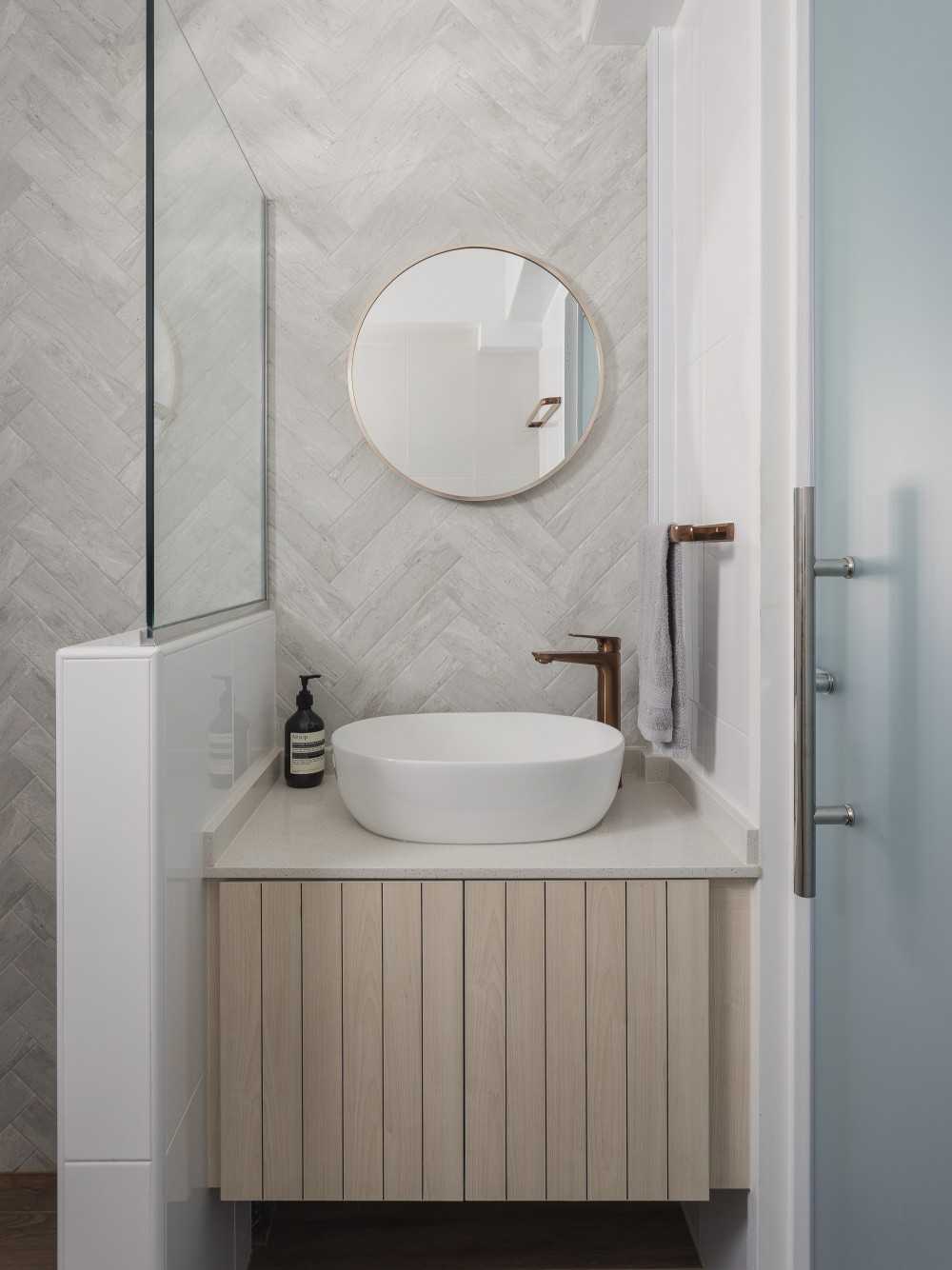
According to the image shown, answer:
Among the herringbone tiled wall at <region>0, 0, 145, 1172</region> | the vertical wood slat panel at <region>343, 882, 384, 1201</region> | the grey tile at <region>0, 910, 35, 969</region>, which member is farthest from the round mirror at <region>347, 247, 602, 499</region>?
the grey tile at <region>0, 910, 35, 969</region>

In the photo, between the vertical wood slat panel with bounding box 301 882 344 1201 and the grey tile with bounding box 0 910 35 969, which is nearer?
the vertical wood slat panel with bounding box 301 882 344 1201

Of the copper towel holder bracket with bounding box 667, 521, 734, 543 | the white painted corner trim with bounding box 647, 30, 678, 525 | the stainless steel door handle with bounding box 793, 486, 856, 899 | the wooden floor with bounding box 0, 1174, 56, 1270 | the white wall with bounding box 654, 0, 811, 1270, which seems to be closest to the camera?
Answer: the stainless steel door handle with bounding box 793, 486, 856, 899

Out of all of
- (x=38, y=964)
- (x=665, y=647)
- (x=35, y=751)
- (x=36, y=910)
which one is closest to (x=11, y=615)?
(x=35, y=751)

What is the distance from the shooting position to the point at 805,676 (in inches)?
42.9

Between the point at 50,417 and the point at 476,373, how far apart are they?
859 mm

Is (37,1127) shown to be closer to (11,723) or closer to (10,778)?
(10,778)

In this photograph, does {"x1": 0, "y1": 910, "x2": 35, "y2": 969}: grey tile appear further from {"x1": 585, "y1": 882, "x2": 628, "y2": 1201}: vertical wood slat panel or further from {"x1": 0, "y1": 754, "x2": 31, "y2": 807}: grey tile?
{"x1": 585, "y1": 882, "x2": 628, "y2": 1201}: vertical wood slat panel

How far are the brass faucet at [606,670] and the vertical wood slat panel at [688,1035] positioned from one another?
19.1 inches

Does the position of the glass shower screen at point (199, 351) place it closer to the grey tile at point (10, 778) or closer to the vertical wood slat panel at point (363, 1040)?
the vertical wood slat panel at point (363, 1040)

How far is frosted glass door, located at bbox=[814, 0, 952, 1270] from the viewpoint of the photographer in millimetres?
919

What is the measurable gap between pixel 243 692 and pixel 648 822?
2.41 ft

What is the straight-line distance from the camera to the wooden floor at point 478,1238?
5.23ft

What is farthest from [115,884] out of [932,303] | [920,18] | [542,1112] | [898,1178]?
[920,18]

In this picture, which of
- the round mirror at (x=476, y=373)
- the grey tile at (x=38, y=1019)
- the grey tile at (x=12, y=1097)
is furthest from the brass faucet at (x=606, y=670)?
the grey tile at (x=12, y=1097)
